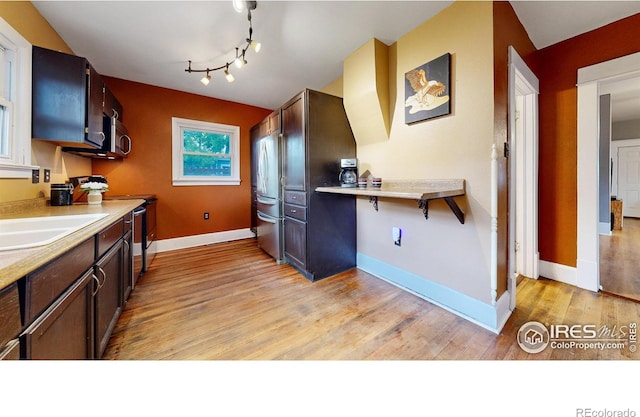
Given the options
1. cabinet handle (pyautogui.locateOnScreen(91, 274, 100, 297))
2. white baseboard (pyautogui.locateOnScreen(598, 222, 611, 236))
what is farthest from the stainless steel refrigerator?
white baseboard (pyautogui.locateOnScreen(598, 222, 611, 236))

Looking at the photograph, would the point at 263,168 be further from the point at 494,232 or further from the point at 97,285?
the point at 494,232

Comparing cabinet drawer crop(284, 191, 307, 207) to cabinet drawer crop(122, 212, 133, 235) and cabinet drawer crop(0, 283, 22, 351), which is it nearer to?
cabinet drawer crop(122, 212, 133, 235)

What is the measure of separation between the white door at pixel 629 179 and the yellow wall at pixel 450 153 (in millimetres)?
7492

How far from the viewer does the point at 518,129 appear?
2.41m

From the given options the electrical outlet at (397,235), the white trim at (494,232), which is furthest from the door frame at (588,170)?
the electrical outlet at (397,235)

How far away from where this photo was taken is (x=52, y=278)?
31.8 inches

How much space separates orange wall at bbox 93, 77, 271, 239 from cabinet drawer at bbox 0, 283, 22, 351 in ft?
10.6

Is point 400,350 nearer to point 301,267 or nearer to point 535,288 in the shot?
point 301,267

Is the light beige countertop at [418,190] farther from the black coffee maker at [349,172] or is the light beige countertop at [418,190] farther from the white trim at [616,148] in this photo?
the white trim at [616,148]

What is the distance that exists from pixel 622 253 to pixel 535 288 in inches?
87.7

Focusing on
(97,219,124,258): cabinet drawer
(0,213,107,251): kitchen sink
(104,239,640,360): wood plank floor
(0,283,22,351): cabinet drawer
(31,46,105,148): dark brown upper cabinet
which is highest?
(31,46,105,148): dark brown upper cabinet

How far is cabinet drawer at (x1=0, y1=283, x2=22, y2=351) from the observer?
→ 1.95 ft

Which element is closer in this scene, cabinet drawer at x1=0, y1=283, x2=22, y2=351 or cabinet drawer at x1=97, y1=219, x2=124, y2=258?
cabinet drawer at x1=0, y1=283, x2=22, y2=351

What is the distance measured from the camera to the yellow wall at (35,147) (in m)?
1.60
